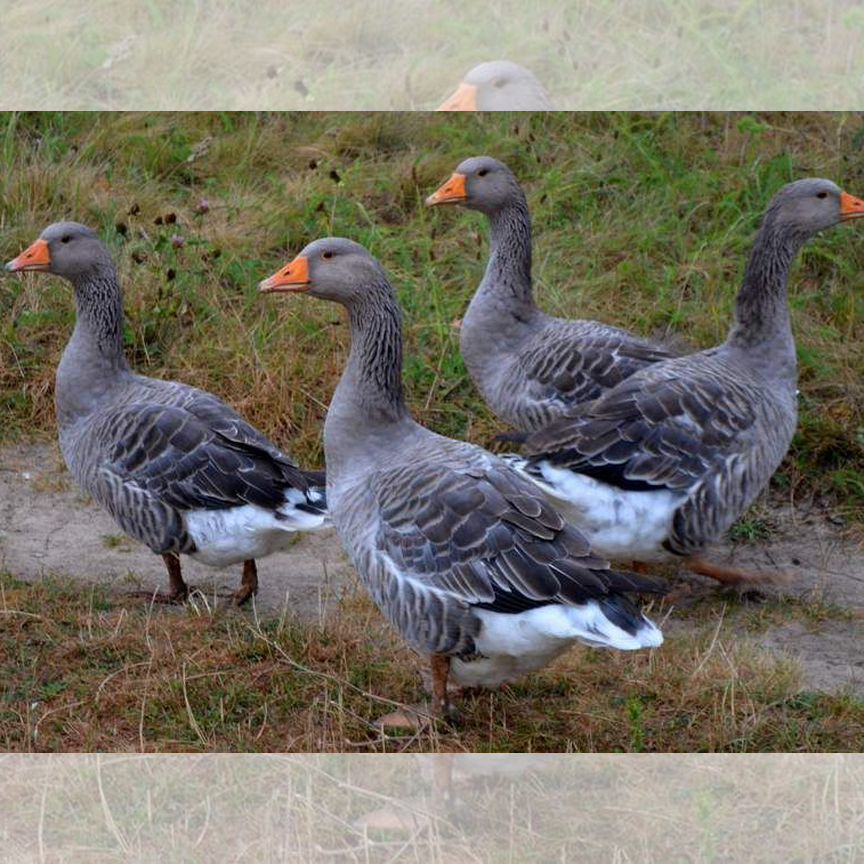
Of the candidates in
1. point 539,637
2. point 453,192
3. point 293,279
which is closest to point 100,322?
point 293,279

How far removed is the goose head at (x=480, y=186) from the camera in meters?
6.40

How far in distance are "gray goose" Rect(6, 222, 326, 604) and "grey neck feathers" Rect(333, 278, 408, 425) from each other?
57cm

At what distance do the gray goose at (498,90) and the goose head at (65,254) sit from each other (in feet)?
9.25

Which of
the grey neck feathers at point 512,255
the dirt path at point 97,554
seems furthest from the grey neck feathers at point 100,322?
the grey neck feathers at point 512,255

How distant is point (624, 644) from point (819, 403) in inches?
118

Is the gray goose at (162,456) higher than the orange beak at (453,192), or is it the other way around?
the orange beak at (453,192)

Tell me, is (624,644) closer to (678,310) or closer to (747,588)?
(747,588)

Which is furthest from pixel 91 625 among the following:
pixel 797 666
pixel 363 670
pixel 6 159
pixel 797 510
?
pixel 6 159

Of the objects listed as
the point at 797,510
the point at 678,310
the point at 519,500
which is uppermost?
the point at 519,500

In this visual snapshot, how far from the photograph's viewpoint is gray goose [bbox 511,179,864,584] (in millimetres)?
5211

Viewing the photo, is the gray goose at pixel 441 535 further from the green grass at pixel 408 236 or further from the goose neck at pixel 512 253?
the green grass at pixel 408 236

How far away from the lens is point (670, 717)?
4.61 metres

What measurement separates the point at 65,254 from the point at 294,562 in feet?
4.82

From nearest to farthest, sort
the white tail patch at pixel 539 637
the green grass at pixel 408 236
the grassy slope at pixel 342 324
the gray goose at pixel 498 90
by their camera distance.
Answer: the white tail patch at pixel 539 637 < the grassy slope at pixel 342 324 < the green grass at pixel 408 236 < the gray goose at pixel 498 90
